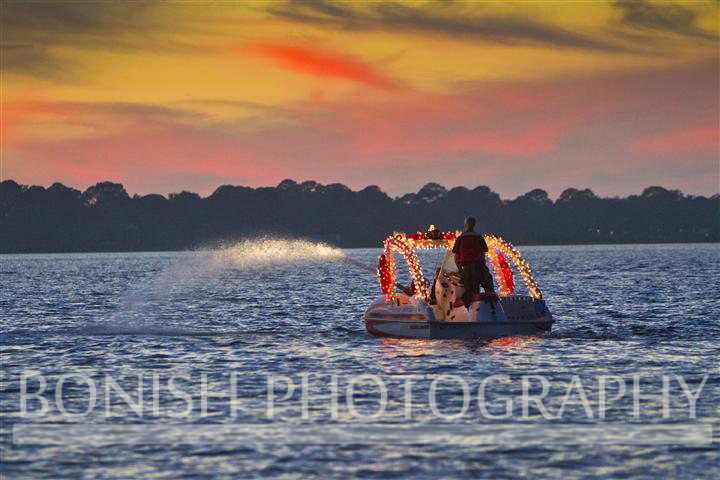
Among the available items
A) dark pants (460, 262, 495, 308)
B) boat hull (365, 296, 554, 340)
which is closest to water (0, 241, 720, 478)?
boat hull (365, 296, 554, 340)

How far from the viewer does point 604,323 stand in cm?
3931

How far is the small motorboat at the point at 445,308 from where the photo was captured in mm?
29297

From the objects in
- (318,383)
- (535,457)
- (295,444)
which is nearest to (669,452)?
(535,457)

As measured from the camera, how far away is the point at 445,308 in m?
30.3

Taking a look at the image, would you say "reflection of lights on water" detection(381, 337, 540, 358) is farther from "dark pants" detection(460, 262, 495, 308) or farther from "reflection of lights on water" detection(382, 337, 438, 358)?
"dark pants" detection(460, 262, 495, 308)

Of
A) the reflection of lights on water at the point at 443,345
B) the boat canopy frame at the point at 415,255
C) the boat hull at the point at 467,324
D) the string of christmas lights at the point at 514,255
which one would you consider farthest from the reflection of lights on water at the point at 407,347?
the string of christmas lights at the point at 514,255

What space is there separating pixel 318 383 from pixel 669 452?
359 inches

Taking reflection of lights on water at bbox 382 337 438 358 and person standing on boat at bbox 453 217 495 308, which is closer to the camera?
reflection of lights on water at bbox 382 337 438 358

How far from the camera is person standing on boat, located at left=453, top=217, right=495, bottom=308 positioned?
96.5 ft

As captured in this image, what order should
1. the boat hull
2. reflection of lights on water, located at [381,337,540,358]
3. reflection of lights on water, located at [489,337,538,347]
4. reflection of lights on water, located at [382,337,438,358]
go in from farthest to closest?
reflection of lights on water, located at [489,337,538,347] < the boat hull < reflection of lights on water, located at [381,337,540,358] < reflection of lights on water, located at [382,337,438,358]

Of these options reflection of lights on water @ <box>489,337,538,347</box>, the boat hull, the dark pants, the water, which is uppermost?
the dark pants

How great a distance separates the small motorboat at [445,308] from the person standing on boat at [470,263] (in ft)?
0.92

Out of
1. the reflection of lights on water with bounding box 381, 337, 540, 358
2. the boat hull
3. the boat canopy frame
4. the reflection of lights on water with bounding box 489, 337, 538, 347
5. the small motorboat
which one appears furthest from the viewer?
the boat canopy frame

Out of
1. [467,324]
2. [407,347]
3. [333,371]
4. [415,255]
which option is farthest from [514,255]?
[333,371]
